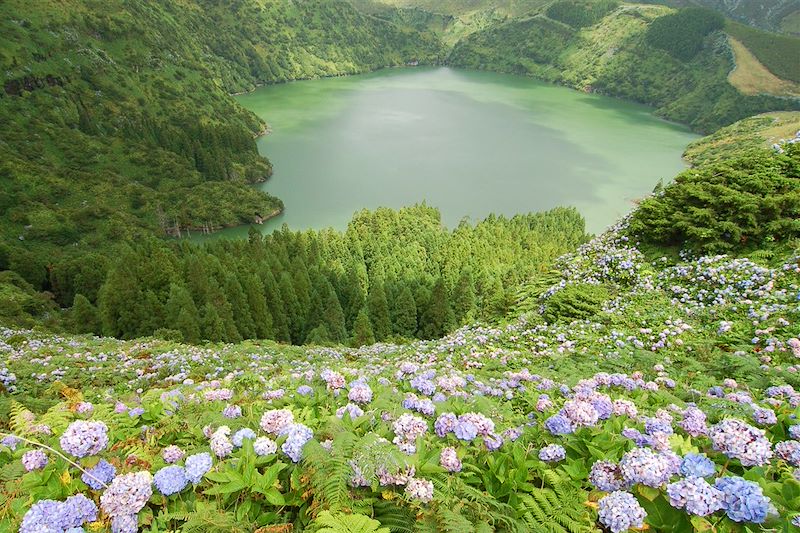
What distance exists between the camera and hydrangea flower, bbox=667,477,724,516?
3.11 meters

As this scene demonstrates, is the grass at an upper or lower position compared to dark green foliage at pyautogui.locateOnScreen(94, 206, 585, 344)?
upper

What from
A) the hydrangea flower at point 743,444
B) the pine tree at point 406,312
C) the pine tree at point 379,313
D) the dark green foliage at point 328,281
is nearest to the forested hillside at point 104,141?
the dark green foliage at point 328,281

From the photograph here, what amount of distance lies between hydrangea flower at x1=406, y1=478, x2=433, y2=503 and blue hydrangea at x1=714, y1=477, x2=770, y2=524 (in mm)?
2200

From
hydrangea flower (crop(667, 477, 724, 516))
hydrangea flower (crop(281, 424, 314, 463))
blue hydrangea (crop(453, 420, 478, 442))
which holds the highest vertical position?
hydrangea flower (crop(667, 477, 724, 516))

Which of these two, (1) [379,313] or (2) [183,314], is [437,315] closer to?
(1) [379,313]

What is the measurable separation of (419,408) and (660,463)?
8.86 ft

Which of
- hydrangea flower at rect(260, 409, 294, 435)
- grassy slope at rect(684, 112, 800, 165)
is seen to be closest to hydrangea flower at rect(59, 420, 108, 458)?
hydrangea flower at rect(260, 409, 294, 435)

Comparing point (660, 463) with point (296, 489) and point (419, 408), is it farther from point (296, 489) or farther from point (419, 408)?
point (296, 489)

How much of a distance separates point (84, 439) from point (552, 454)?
4.52 m

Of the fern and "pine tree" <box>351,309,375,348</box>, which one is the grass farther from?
the fern

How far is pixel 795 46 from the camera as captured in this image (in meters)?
188

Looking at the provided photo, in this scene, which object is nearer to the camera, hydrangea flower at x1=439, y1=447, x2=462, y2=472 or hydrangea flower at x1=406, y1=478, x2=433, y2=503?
hydrangea flower at x1=406, y1=478, x2=433, y2=503

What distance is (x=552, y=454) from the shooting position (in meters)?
4.28

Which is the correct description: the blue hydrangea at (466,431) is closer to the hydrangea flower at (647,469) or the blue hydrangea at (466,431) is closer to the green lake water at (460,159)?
the hydrangea flower at (647,469)
